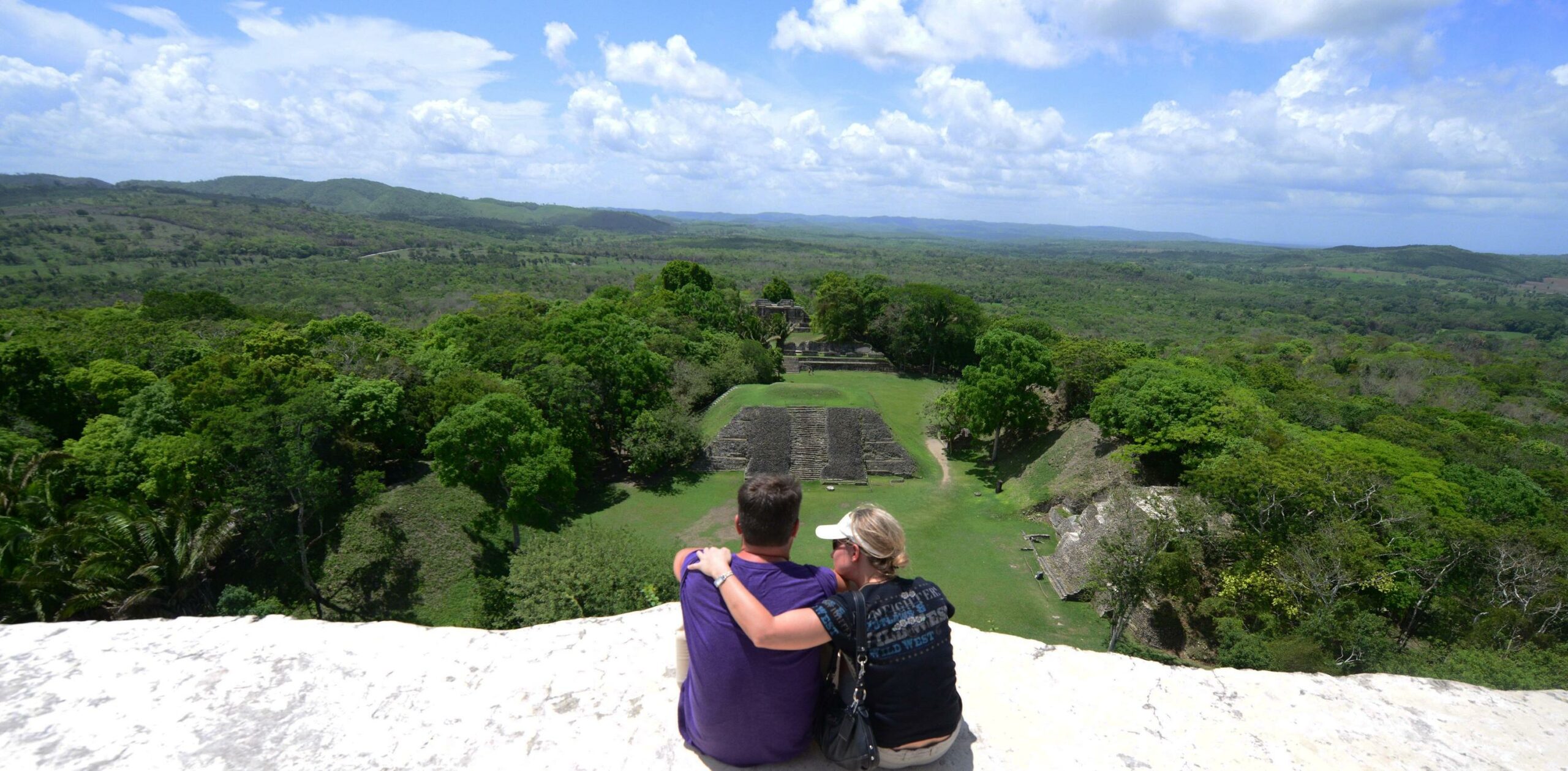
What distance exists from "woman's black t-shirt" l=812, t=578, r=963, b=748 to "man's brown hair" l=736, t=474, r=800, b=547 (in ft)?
Answer: 1.34

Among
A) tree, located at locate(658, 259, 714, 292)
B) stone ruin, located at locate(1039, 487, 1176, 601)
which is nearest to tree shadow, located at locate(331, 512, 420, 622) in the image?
stone ruin, located at locate(1039, 487, 1176, 601)

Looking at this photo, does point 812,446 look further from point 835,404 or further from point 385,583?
point 385,583

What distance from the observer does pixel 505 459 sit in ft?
63.6

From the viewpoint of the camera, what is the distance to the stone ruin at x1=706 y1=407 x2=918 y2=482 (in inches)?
1057

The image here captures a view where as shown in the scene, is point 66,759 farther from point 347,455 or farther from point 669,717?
point 347,455

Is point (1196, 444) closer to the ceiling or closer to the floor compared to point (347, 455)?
closer to the ceiling

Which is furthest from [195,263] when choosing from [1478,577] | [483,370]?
[1478,577]

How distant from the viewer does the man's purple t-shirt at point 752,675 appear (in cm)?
307

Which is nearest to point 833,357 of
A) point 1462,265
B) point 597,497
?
point 597,497

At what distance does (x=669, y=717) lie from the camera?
146 inches

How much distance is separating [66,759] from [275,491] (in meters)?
16.6

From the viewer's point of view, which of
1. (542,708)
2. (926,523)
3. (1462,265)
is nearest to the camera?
(542,708)

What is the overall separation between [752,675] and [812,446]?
2494 cm

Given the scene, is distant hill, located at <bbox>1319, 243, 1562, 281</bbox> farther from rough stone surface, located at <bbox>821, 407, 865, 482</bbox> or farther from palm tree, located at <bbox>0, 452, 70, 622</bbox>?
palm tree, located at <bbox>0, 452, 70, 622</bbox>
